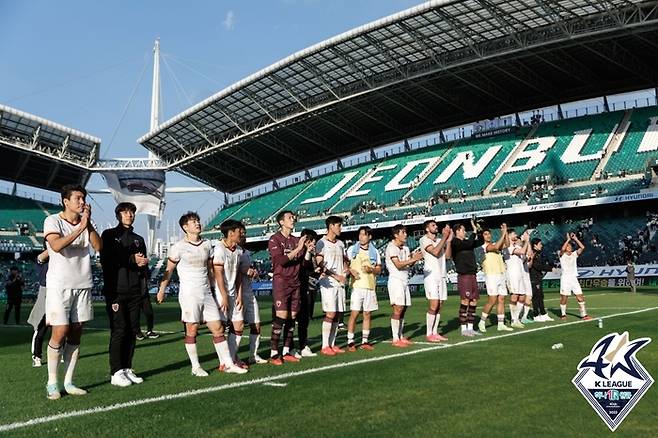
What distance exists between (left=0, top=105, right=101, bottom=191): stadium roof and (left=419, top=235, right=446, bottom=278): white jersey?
44.4 metres

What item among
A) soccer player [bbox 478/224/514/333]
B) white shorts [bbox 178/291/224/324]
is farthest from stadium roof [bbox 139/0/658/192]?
white shorts [bbox 178/291/224/324]

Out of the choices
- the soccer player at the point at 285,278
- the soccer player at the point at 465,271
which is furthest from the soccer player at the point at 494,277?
the soccer player at the point at 285,278

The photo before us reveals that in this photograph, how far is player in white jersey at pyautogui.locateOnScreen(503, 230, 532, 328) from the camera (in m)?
13.2

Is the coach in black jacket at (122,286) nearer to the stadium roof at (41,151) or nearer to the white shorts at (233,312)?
the white shorts at (233,312)

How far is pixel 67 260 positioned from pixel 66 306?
474 mm

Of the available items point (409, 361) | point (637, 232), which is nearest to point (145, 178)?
point (637, 232)

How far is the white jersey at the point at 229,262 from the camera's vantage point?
319 inches

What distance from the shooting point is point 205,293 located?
305 inches

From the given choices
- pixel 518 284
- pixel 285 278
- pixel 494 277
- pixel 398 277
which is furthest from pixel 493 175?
pixel 285 278

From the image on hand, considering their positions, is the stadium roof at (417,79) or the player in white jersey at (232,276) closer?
the player in white jersey at (232,276)

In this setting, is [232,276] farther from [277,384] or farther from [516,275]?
[516,275]

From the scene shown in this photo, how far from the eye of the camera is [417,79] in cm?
4109

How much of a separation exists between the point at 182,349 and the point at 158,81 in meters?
54.4

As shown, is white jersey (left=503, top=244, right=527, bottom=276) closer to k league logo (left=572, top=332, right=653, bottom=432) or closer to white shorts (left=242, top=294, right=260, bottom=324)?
white shorts (left=242, top=294, right=260, bottom=324)
